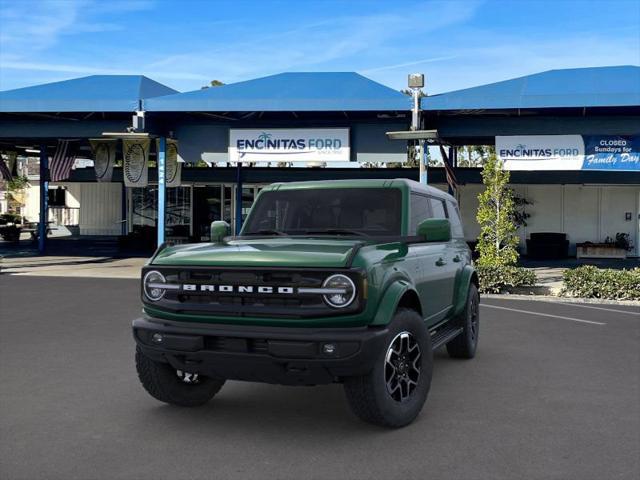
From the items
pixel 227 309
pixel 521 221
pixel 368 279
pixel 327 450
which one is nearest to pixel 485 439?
pixel 327 450

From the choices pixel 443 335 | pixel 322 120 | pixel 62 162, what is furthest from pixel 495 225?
pixel 62 162

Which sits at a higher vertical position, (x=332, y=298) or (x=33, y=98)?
(x=33, y=98)

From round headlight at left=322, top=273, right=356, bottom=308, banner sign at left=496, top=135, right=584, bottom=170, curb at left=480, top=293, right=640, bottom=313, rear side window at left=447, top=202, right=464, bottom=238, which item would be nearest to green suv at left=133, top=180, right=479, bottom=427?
round headlight at left=322, top=273, right=356, bottom=308

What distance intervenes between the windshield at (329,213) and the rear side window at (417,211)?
178mm

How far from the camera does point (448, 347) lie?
297 inches

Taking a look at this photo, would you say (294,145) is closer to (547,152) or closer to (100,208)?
(547,152)

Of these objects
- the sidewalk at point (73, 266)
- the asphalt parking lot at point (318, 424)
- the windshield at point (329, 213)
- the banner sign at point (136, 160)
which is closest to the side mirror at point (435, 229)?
the windshield at point (329, 213)

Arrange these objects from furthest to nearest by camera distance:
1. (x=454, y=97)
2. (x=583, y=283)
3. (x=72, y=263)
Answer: (x=72, y=263) < (x=454, y=97) < (x=583, y=283)

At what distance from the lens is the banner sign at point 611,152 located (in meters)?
18.6

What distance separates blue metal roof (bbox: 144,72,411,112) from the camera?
18.3m

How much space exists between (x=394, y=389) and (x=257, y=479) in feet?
4.48

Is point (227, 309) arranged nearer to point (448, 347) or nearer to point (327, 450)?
point (327, 450)

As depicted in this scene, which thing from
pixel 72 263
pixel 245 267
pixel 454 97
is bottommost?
pixel 72 263

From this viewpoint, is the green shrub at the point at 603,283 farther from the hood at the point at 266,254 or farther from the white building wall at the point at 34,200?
the white building wall at the point at 34,200
